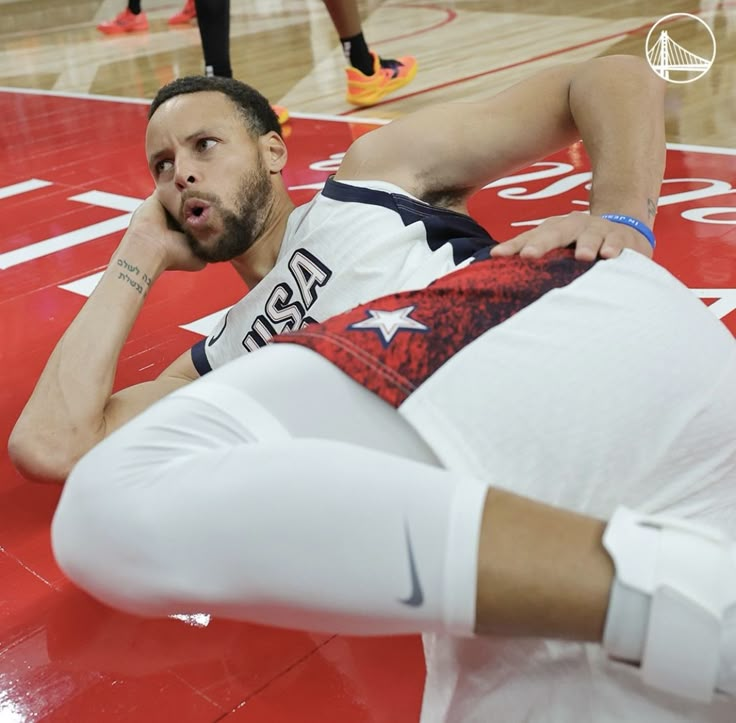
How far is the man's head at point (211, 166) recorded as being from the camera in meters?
1.55

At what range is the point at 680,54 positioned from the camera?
4.79 meters

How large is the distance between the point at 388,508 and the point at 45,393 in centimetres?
90

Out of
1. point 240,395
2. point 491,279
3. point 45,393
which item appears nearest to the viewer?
point 240,395

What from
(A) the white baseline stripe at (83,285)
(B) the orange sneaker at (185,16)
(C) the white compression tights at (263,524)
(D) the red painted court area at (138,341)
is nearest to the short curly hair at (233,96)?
(D) the red painted court area at (138,341)

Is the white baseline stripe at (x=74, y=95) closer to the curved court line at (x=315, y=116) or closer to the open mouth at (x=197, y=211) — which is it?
the curved court line at (x=315, y=116)

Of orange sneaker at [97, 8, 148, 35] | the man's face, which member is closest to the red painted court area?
the man's face

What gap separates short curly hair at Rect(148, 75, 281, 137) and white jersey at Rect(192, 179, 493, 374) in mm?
253

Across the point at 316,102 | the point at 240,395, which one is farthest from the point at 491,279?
the point at 316,102

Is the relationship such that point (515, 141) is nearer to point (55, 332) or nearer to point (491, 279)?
point (491, 279)

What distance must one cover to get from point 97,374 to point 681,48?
14.1ft

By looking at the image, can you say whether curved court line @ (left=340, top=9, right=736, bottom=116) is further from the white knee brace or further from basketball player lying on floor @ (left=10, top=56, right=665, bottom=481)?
the white knee brace

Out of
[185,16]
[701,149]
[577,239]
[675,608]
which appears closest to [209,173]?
[577,239]

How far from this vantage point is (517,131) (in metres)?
1.50

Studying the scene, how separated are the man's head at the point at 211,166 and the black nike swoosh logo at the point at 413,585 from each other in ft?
2.95
